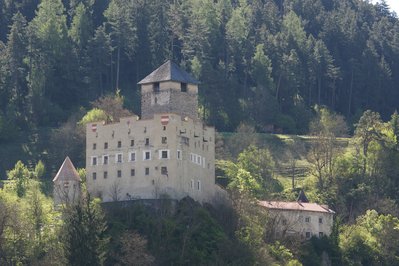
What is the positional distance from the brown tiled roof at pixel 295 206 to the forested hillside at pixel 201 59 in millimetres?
24181

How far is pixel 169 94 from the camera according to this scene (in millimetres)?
89688

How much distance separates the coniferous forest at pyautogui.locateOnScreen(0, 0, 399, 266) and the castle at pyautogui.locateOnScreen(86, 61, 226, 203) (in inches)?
67.5

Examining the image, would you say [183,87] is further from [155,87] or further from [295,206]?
[295,206]

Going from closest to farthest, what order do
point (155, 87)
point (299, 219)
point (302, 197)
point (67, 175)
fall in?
point (67, 175), point (155, 87), point (299, 219), point (302, 197)

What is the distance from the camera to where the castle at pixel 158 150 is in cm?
8506

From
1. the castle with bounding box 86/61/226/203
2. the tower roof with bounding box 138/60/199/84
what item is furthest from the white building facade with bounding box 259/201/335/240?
the tower roof with bounding box 138/60/199/84

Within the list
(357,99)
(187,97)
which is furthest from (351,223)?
(357,99)

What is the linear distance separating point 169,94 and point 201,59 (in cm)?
3191

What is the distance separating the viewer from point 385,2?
590 ft

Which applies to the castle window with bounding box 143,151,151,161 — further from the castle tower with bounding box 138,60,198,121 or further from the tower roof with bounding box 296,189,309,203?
the tower roof with bounding box 296,189,309,203

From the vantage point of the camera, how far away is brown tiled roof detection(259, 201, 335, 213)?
299 ft

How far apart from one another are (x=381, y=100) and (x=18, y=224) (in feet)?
205

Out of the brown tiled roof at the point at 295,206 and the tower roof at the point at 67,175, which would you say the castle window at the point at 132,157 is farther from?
the brown tiled roof at the point at 295,206

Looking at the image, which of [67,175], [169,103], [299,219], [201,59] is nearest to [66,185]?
[67,175]
